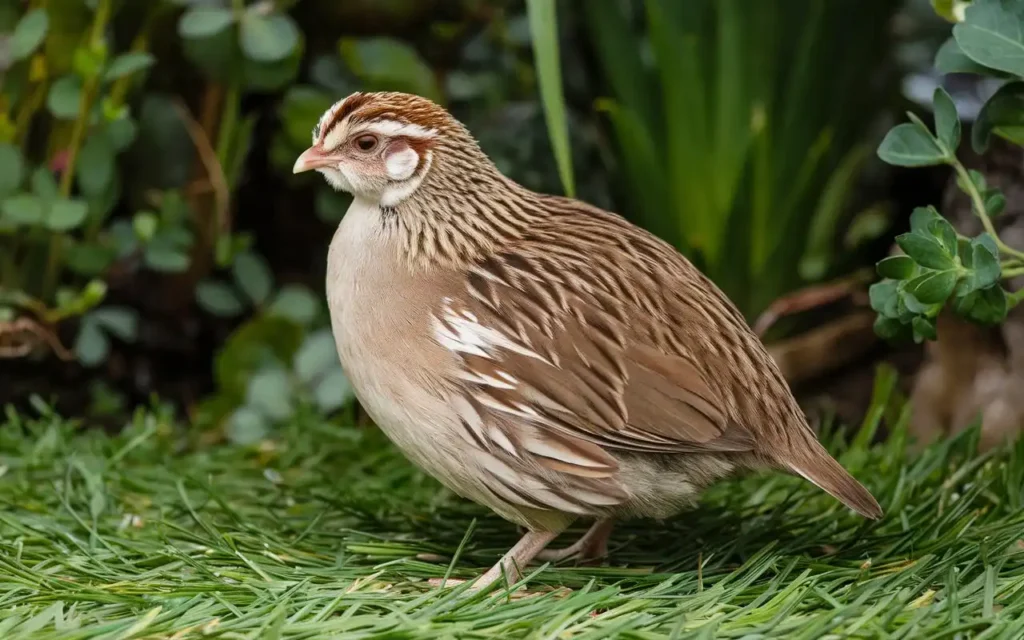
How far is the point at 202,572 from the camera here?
2.71 meters

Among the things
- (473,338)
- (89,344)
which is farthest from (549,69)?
(89,344)

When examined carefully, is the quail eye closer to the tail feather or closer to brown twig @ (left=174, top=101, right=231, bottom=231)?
the tail feather

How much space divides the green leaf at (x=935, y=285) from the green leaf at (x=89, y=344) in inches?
102

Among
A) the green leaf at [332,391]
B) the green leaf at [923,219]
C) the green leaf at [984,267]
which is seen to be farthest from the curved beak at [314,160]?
the green leaf at [984,267]

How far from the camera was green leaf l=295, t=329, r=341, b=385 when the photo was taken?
412cm

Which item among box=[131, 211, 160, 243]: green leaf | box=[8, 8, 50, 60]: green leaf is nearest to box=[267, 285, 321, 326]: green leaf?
box=[131, 211, 160, 243]: green leaf

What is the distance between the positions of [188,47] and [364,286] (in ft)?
5.13

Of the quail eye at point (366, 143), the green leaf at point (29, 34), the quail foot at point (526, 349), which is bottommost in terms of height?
the quail foot at point (526, 349)

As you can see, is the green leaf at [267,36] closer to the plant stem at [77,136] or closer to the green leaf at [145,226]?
the plant stem at [77,136]

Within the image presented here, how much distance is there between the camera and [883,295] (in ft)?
9.33

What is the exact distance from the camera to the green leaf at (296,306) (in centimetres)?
423

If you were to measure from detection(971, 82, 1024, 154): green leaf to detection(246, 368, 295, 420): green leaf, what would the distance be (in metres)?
2.32

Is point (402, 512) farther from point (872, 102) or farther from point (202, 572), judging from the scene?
point (872, 102)

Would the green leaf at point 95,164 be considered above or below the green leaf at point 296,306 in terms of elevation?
above
